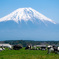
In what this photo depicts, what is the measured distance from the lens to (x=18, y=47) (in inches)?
2331

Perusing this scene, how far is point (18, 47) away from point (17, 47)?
0.29 m

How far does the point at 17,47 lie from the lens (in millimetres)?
59312
